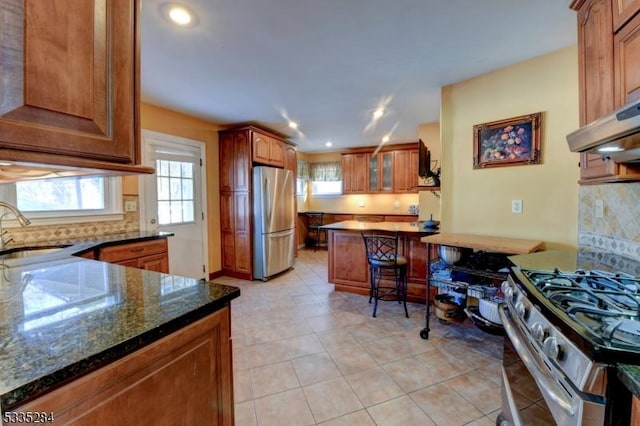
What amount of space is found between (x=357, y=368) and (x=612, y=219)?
6.36 feet

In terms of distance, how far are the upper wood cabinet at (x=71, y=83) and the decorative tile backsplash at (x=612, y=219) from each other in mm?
2469

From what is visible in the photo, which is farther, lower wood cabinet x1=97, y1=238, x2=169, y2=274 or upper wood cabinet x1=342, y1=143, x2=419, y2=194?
upper wood cabinet x1=342, y1=143, x2=419, y2=194

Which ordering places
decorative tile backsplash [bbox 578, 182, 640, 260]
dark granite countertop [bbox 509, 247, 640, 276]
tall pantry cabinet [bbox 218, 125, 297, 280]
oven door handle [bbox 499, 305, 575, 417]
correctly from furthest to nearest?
tall pantry cabinet [bbox 218, 125, 297, 280] → decorative tile backsplash [bbox 578, 182, 640, 260] → dark granite countertop [bbox 509, 247, 640, 276] → oven door handle [bbox 499, 305, 575, 417]

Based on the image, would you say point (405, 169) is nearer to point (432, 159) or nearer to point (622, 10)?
point (432, 159)

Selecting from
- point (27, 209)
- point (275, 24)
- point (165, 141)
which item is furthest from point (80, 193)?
point (275, 24)

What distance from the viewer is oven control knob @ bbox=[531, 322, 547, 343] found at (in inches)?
37.9

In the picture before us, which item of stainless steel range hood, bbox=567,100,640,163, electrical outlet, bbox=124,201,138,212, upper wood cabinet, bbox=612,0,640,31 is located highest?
upper wood cabinet, bbox=612,0,640,31

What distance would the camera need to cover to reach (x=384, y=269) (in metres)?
3.32

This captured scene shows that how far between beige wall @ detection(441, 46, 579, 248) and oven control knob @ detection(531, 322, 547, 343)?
1675 mm

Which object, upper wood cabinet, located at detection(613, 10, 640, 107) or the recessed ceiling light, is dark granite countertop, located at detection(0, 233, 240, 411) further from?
upper wood cabinet, located at detection(613, 10, 640, 107)

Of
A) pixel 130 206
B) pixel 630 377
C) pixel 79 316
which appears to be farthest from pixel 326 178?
pixel 630 377

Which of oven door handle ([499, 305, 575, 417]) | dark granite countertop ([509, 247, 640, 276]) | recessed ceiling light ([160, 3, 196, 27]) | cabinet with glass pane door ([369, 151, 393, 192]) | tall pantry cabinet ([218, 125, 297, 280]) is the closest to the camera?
oven door handle ([499, 305, 575, 417])

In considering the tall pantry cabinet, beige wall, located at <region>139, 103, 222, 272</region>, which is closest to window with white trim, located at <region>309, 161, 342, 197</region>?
the tall pantry cabinet

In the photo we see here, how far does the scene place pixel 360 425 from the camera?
1.57 meters
